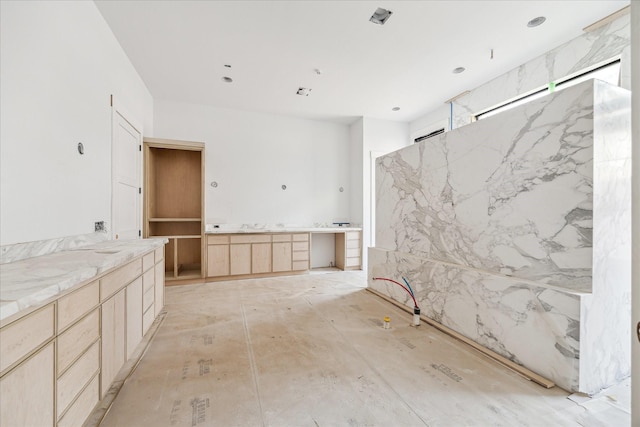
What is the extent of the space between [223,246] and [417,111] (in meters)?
4.56

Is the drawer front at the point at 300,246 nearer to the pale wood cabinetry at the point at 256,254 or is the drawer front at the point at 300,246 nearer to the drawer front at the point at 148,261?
the pale wood cabinetry at the point at 256,254

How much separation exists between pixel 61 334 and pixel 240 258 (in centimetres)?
343

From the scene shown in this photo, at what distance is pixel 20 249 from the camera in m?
1.53

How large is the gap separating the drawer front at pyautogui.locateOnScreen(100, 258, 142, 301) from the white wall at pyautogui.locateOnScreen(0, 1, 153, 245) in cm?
53

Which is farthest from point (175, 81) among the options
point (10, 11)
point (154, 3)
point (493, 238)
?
point (493, 238)

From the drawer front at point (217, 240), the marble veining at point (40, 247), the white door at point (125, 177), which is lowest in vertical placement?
the drawer front at point (217, 240)

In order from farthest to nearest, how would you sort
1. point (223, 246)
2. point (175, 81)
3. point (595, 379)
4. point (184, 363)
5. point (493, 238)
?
1. point (223, 246)
2. point (175, 81)
3. point (493, 238)
4. point (184, 363)
5. point (595, 379)

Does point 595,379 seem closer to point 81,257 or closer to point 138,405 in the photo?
point 138,405

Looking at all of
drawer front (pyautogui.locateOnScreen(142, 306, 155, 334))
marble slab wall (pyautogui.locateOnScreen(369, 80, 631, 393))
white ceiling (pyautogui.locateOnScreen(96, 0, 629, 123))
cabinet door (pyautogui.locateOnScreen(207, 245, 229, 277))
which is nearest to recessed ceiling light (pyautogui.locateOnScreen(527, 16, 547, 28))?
white ceiling (pyautogui.locateOnScreen(96, 0, 629, 123))

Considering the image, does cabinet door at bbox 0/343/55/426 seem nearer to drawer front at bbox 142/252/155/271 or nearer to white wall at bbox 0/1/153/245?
white wall at bbox 0/1/153/245

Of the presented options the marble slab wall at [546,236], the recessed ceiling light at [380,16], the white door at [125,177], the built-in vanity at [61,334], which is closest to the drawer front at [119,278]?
the built-in vanity at [61,334]

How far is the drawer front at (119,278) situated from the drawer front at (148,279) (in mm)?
150

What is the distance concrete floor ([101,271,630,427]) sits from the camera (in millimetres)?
1468

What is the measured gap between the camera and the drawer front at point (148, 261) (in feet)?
7.39
